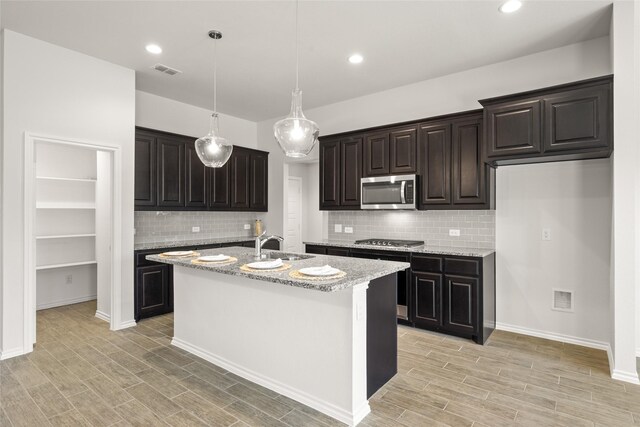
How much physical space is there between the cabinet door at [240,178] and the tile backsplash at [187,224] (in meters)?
0.42

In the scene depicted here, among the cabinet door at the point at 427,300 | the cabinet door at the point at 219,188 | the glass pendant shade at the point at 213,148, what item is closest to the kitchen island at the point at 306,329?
the glass pendant shade at the point at 213,148

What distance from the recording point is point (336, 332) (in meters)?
2.35

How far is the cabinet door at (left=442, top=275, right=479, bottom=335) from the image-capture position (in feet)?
11.8

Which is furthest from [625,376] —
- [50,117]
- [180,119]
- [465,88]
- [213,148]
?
[180,119]

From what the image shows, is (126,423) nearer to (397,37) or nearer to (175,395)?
(175,395)

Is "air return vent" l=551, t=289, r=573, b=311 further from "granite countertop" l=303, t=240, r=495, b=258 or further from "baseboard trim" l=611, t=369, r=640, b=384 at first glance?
"baseboard trim" l=611, t=369, r=640, b=384

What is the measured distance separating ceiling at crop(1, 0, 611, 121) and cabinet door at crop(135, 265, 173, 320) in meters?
2.53

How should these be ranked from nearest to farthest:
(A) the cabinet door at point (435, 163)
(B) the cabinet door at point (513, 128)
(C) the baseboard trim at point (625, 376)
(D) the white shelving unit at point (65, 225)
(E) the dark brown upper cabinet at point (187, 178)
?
(C) the baseboard trim at point (625, 376) → (B) the cabinet door at point (513, 128) → (A) the cabinet door at point (435, 163) → (E) the dark brown upper cabinet at point (187, 178) → (D) the white shelving unit at point (65, 225)

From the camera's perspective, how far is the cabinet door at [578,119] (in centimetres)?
298

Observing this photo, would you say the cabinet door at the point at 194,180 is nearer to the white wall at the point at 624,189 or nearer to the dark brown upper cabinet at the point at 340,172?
the dark brown upper cabinet at the point at 340,172

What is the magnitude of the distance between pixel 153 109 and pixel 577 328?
20.0 feet

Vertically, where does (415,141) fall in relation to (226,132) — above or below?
below

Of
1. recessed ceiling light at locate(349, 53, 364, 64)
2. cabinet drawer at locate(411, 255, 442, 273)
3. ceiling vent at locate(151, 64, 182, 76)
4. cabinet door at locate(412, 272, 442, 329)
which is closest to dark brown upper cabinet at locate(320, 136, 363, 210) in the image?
recessed ceiling light at locate(349, 53, 364, 64)

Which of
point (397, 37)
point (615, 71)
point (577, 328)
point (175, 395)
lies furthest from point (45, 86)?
point (577, 328)
